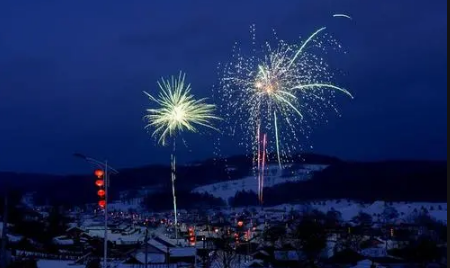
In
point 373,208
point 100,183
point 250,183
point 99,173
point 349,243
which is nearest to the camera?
point 100,183

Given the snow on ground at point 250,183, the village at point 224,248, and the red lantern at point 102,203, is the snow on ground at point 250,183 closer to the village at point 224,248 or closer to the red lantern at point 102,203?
the village at point 224,248

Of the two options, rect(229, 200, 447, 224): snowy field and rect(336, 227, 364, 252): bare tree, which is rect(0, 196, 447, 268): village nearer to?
rect(336, 227, 364, 252): bare tree

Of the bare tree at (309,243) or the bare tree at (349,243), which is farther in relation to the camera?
the bare tree at (349,243)

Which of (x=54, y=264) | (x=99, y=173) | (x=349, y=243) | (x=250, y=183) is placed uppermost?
(x=250, y=183)

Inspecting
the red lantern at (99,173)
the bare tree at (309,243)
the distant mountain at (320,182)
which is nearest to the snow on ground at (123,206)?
the distant mountain at (320,182)

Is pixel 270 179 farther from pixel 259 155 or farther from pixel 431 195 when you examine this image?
pixel 259 155

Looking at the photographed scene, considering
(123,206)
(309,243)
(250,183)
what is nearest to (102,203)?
(309,243)

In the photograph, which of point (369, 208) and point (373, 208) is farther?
point (373, 208)

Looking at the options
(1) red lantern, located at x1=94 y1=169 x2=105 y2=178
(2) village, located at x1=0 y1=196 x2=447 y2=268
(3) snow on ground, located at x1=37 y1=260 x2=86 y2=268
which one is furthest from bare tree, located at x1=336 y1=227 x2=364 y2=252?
(1) red lantern, located at x1=94 y1=169 x2=105 y2=178

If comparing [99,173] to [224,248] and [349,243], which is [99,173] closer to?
[224,248]
